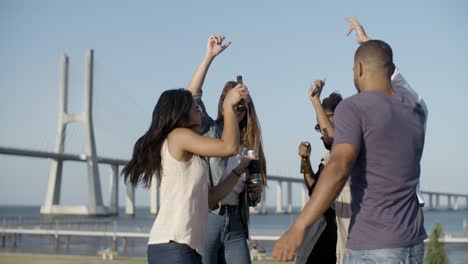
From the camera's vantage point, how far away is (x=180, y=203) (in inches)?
102

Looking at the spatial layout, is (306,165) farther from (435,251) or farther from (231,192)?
(435,251)

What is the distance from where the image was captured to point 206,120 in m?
3.43

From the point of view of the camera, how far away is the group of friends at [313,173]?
205 cm

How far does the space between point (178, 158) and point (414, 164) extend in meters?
0.82

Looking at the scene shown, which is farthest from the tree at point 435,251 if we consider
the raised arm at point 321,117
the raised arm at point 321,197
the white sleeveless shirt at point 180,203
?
the raised arm at point 321,197

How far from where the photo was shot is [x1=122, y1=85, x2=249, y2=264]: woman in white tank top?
8.31ft

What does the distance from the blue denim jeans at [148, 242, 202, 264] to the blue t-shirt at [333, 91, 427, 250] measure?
2.17ft

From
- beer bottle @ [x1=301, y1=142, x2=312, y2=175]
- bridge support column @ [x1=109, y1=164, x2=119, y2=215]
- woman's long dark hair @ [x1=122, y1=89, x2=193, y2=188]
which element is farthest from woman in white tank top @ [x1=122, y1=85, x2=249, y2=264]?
bridge support column @ [x1=109, y1=164, x2=119, y2=215]

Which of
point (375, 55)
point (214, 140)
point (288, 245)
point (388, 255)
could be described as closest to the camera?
point (288, 245)

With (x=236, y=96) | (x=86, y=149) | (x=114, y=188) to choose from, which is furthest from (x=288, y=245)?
(x=114, y=188)

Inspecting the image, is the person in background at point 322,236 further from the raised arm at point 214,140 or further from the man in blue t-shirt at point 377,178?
the man in blue t-shirt at point 377,178

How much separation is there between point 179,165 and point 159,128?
16cm

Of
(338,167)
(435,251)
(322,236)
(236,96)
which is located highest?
(236,96)

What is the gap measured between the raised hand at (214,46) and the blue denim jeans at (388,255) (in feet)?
4.98
